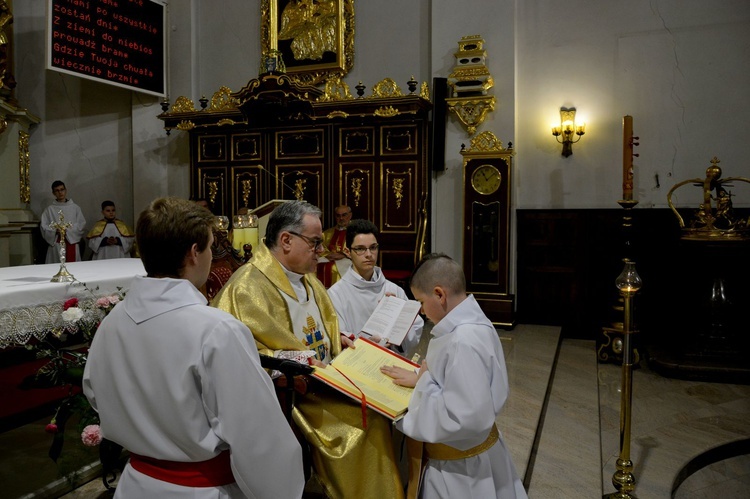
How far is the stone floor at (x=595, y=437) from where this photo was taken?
135 inches

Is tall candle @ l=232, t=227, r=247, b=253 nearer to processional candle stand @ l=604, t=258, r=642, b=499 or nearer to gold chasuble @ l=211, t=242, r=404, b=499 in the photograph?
gold chasuble @ l=211, t=242, r=404, b=499

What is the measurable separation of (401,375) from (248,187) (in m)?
7.25

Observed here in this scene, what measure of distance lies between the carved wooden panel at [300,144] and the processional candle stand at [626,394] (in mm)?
6251

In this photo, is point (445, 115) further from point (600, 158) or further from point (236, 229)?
point (236, 229)

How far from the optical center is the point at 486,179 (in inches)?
298

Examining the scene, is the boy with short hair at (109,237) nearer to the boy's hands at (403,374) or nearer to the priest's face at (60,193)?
the priest's face at (60,193)

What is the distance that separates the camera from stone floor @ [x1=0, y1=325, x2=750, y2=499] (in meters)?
3.44

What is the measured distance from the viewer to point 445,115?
8.13 meters

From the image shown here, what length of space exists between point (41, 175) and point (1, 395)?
26.6 ft

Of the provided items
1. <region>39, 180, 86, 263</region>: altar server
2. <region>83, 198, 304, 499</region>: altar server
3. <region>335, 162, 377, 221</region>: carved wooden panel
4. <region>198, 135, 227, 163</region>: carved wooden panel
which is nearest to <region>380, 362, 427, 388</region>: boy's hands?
<region>83, 198, 304, 499</region>: altar server

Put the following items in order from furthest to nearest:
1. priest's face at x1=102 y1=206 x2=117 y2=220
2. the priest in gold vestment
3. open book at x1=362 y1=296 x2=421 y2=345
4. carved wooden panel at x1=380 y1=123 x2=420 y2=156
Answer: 1. priest's face at x1=102 y1=206 x2=117 y2=220
2. carved wooden panel at x1=380 y1=123 x2=420 y2=156
3. open book at x1=362 y1=296 x2=421 y2=345
4. the priest in gold vestment

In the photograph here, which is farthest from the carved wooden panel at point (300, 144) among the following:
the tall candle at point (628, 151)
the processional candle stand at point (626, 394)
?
the processional candle stand at point (626, 394)

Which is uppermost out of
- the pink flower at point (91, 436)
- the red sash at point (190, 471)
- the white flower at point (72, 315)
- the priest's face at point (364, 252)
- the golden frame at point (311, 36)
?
the golden frame at point (311, 36)

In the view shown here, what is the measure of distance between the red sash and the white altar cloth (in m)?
2.03
